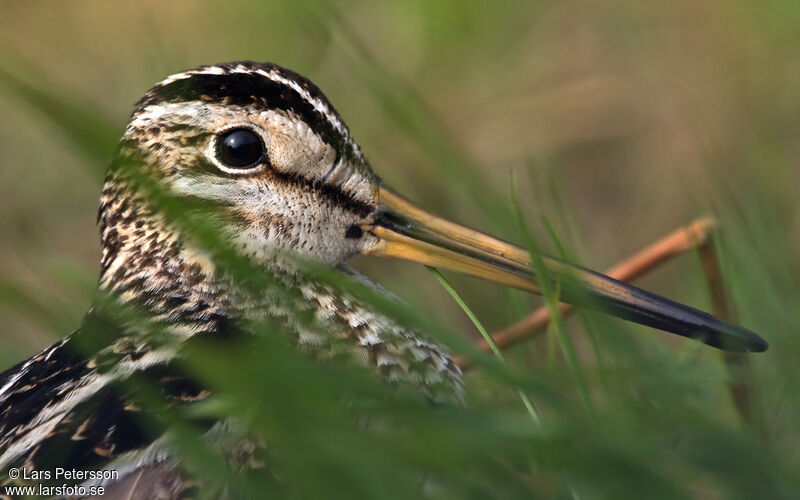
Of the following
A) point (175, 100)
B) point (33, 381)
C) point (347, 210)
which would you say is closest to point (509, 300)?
point (347, 210)

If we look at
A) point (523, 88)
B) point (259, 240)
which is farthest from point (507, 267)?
point (523, 88)

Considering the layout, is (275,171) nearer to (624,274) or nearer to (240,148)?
(240,148)

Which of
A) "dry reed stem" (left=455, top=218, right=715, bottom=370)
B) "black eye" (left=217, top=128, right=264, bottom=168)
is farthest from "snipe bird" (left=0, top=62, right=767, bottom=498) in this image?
"dry reed stem" (left=455, top=218, right=715, bottom=370)

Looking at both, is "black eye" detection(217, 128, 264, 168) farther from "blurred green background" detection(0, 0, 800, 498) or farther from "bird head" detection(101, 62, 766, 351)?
"blurred green background" detection(0, 0, 800, 498)

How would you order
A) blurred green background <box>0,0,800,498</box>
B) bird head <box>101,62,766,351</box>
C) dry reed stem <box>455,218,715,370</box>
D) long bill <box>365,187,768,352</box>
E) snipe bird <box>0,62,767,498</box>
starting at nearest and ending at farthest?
long bill <box>365,187,768,352</box> → snipe bird <box>0,62,767,498</box> → bird head <box>101,62,766,351</box> → dry reed stem <box>455,218,715,370</box> → blurred green background <box>0,0,800,498</box>

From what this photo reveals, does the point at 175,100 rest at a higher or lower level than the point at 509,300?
higher

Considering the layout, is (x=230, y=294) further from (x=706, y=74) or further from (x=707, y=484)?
(x=706, y=74)

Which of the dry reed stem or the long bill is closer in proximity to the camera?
the long bill

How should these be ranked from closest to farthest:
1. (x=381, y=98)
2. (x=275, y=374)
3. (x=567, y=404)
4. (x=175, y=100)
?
(x=275, y=374) < (x=567, y=404) < (x=381, y=98) < (x=175, y=100)
